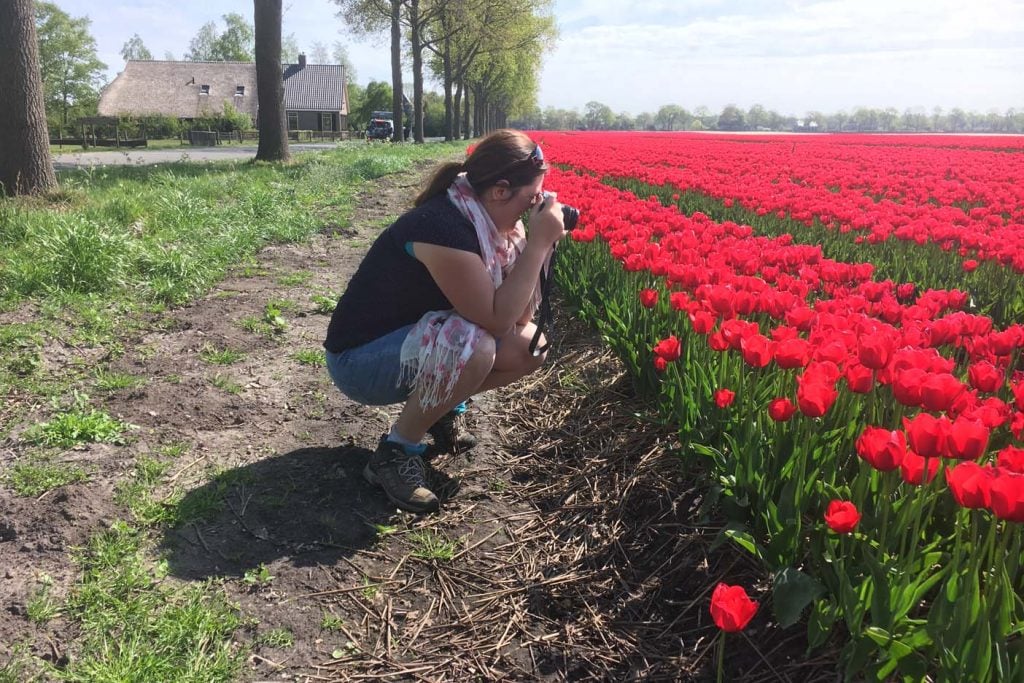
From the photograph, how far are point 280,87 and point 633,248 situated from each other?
1309 cm

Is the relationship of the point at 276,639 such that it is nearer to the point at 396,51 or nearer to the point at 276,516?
the point at 276,516

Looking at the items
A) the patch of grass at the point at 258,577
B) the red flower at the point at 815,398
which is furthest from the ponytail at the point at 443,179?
the red flower at the point at 815,398

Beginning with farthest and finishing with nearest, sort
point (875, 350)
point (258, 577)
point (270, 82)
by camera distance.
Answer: point (270, 82) < point (258, 577) < point (875, 350)

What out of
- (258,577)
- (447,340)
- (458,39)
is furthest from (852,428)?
(458,39)

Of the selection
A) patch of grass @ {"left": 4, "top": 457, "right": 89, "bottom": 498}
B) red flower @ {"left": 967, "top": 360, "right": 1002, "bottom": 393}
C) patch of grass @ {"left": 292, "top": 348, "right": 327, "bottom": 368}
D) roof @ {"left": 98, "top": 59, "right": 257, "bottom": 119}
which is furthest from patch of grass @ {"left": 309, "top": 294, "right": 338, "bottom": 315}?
roof @ {"left": 98, "top": 59, "right": 257, "bottom": 119}

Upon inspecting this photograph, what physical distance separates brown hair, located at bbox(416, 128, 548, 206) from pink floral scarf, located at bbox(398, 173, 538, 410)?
0.20ft

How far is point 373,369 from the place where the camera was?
9.25ft

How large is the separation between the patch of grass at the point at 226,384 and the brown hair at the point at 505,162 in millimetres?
1687

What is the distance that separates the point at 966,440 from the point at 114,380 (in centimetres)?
342

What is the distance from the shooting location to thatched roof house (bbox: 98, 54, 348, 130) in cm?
5225

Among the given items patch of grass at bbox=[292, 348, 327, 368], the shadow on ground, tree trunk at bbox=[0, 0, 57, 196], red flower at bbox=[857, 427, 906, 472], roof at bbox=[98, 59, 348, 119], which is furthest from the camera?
roof at bbox=[98, 59, 348, 119]

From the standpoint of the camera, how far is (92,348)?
392 centimetres

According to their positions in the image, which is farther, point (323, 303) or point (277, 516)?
point (323, 303)

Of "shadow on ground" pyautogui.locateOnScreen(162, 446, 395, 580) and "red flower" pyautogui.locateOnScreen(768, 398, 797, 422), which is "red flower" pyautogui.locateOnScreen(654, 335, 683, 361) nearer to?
"red flower" pyautogui.locateOnScreen(768, 398, 797, 422)
